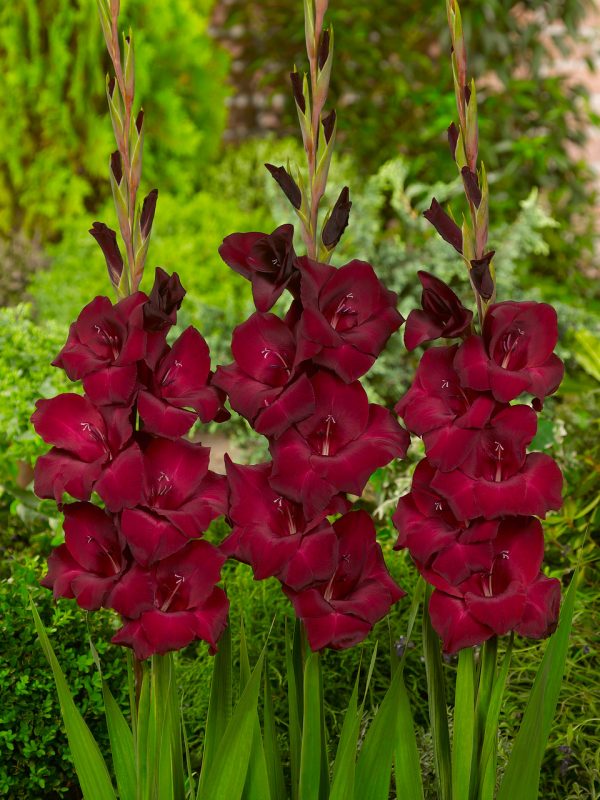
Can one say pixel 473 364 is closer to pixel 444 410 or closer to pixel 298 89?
pixel 444 410

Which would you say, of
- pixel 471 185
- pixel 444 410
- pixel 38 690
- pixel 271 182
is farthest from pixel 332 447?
pixel 271 182

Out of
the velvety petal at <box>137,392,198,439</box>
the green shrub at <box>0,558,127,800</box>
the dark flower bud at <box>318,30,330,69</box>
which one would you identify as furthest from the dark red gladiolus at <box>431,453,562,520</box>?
the green shrub at <box>0,558,127,800</box>

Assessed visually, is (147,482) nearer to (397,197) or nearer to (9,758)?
(9,758)

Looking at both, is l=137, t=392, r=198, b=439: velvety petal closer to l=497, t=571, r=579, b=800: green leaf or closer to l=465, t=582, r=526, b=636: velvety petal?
l=465, t=582, r=526, b=636: velvety petal

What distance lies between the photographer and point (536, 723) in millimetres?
1379

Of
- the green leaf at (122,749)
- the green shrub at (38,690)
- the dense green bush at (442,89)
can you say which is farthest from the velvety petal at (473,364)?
the dense green bush at (442,89)

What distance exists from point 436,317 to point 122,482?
457 mm

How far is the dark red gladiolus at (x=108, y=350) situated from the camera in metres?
1.29

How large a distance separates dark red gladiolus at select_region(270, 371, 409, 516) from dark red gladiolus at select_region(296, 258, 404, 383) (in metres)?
0.03

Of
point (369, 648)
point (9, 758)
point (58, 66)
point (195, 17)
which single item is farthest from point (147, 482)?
point (195, 17)

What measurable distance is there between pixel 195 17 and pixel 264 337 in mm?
5511

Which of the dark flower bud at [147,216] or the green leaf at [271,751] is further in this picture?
the green leaf at [271,751]

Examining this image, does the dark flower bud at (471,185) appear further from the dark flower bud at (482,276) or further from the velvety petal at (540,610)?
the velvety petal at (540,610)

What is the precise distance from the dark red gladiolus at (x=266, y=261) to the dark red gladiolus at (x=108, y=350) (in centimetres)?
13
